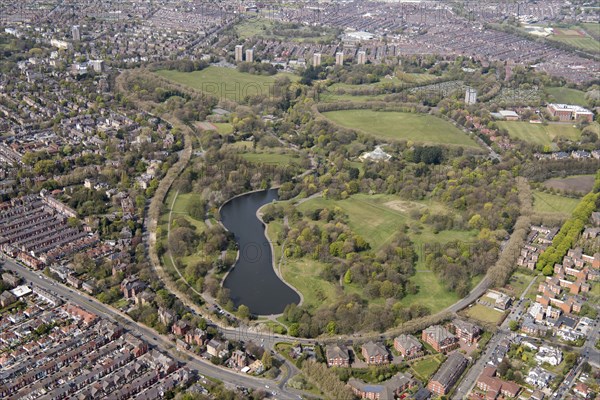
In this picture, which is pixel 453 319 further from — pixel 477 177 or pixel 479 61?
pixel 479 61

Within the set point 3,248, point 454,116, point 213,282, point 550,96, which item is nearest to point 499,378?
point 213,282

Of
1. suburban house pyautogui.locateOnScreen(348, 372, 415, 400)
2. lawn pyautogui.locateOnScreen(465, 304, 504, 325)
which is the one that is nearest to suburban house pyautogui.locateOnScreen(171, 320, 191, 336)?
suburban house pyautogui.locateOnScreen(348, 372, 415, 400)

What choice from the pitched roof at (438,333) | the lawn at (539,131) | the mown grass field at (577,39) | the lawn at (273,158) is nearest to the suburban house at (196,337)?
the pitched roof at (438,333)

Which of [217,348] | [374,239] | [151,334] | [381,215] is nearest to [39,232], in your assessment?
[151,334]

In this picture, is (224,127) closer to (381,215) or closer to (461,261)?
(381,215)

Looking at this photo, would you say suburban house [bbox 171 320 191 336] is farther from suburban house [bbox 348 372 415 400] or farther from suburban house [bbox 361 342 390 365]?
suburban house [bbox 361 342 390 365]

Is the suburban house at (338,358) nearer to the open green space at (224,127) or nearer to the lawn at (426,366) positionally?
the lawn at (426,366)
